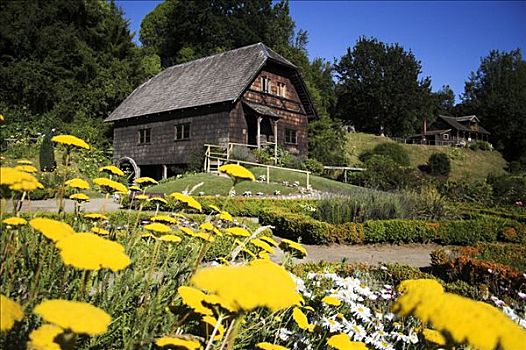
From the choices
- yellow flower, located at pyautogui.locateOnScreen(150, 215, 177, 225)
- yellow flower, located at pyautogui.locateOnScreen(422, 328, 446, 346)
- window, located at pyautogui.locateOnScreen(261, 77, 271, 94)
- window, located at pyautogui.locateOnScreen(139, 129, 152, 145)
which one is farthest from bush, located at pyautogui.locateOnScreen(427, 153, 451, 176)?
yellow flower, located at pyautogui.locateOnScreen(422, 328, 446, 346)

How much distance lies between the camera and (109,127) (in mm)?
28719

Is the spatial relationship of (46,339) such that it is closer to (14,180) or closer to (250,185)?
(14,180)

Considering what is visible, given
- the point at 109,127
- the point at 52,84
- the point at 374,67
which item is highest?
the point at 374,67

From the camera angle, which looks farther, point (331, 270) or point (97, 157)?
point (97, 157)

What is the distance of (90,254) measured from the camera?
0.99 m

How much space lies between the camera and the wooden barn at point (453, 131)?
183 ft

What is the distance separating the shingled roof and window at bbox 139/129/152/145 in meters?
1.04

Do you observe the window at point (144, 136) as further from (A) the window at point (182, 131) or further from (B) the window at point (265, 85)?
(B) the window at point (265, 85)

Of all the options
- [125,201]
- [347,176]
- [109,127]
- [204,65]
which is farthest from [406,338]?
[109,127]

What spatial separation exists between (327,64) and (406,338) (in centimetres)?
6328

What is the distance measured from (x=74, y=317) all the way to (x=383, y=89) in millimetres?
52900

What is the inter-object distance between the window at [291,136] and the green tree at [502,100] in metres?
31.9

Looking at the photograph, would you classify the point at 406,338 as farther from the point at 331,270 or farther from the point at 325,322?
the point at 331,270

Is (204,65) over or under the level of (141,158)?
over
